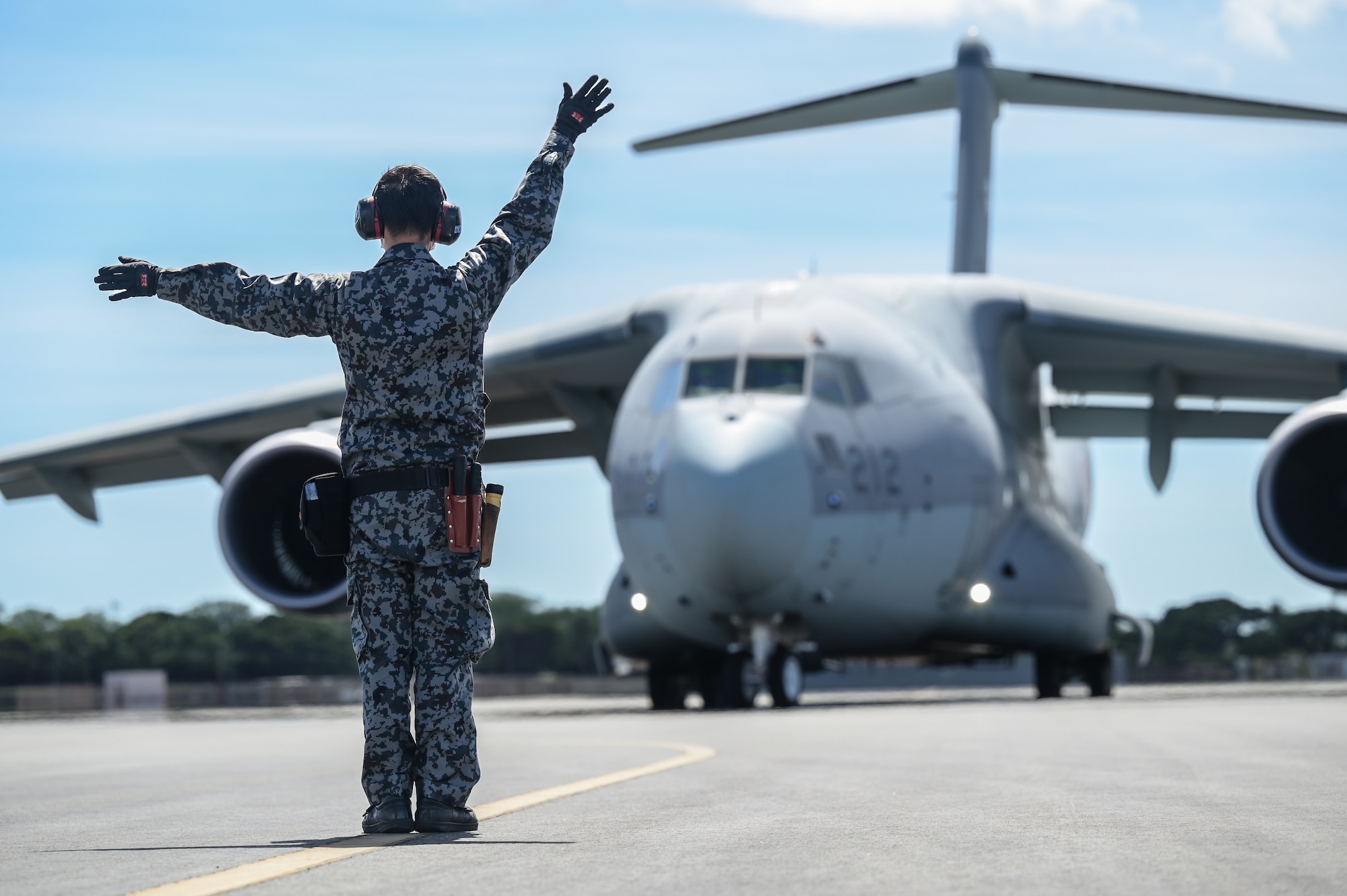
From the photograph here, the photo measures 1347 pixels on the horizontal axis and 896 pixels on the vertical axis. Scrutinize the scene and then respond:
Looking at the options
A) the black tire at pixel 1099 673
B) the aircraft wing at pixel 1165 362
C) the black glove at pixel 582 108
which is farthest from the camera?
the black tire at pixel 1099 673

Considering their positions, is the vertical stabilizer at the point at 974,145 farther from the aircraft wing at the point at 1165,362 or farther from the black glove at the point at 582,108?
the black glove at the point at 582,108

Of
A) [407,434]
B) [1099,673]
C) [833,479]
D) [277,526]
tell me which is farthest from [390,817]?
[1099,673]

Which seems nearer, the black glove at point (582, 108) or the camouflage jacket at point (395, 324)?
the camouflage jacket at point (395, 324)

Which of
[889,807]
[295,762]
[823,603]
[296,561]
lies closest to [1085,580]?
[823,603]

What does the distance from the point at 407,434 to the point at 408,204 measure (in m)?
0.58

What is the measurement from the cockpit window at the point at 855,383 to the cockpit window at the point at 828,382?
79 millimetres

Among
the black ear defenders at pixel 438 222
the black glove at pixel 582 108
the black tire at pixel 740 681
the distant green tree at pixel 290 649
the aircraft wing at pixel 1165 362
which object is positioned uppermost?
the aircraft wing at pixel 1165 362

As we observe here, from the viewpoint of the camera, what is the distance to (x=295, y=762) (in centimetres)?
796

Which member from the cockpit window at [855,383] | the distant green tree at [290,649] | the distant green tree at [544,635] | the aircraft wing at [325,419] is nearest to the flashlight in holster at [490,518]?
the cockpit window at [855,383]

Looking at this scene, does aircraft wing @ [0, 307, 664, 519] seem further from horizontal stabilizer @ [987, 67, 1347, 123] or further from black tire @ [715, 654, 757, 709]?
horizontal stabilizer @ [987, 67, 1347, 123]

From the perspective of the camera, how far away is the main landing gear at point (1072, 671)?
712 inches

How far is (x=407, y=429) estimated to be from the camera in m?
4.67

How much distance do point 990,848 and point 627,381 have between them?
46.5ft

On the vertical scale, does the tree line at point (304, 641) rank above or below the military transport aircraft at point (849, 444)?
below
